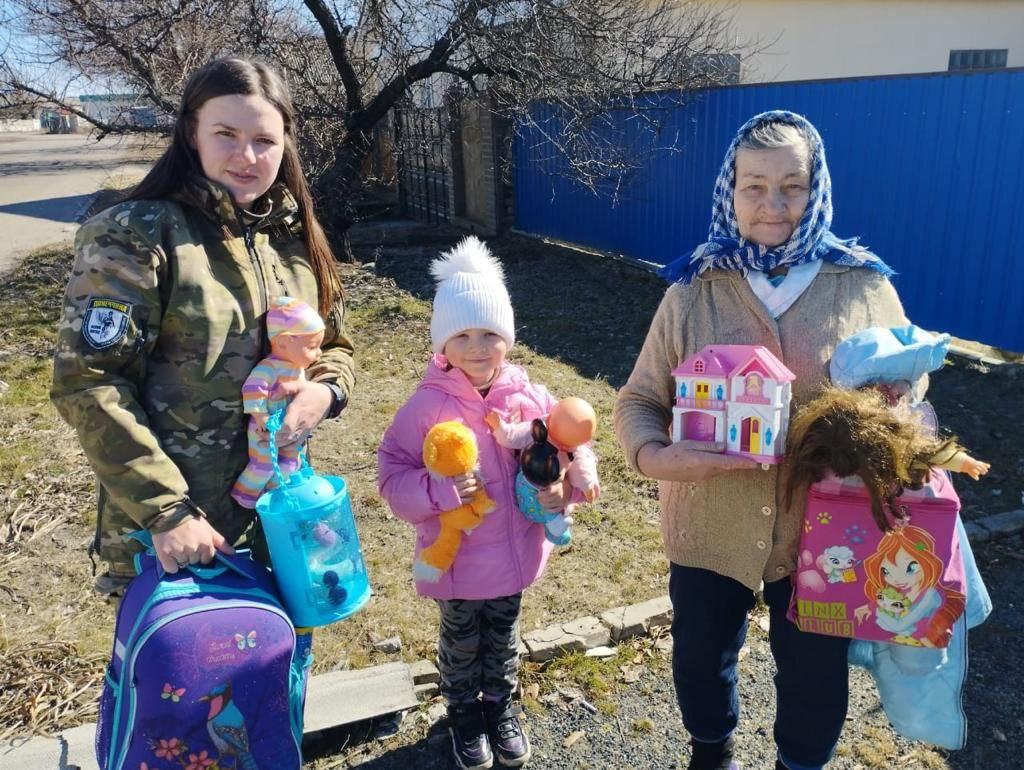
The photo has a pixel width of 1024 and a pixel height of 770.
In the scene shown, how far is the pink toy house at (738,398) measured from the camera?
1750 mm

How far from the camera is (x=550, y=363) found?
6.62 m

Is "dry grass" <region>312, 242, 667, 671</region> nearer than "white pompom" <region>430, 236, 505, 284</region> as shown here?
No

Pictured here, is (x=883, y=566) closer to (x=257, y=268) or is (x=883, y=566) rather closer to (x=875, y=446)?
(x=875, y=446)

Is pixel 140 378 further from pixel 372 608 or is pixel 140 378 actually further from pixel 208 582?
pixel 372 608

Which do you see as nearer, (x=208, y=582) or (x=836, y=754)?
(x=208, y=582)

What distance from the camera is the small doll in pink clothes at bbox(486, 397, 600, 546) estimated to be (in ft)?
6.78

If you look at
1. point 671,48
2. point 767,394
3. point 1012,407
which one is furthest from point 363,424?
point 671,48

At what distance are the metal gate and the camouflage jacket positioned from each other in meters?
10.4

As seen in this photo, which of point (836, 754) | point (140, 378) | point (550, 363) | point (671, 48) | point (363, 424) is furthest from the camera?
point (671, 48)

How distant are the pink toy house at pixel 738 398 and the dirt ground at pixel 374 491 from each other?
1760 mm

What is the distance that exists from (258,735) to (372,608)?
168 cm

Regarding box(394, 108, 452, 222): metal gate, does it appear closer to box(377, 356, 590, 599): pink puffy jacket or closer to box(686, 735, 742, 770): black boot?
box(377, 356, 590, 599): pink puffy jacket

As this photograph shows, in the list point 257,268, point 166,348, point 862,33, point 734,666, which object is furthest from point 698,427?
point 862,33

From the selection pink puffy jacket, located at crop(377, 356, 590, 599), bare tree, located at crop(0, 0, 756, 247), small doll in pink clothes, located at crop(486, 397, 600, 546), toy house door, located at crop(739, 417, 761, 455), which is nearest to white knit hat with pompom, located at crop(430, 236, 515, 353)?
pink puffy jacket, located at crop(377, 356, 590, 599)
